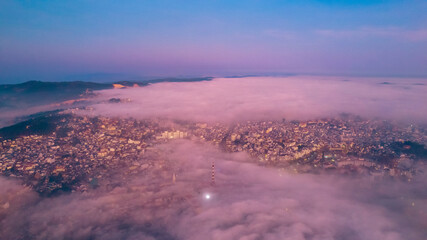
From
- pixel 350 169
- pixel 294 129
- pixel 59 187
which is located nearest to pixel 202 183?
pixel 59 187

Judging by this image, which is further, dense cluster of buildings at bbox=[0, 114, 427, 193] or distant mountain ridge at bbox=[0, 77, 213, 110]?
distant mountain ridge at bbox=[0, 77, 213, 110]

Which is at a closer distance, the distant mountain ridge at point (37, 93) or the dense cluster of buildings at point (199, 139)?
the dense cluster of buildings at point (199, 139)

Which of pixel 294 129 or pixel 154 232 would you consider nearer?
pixel 154 232

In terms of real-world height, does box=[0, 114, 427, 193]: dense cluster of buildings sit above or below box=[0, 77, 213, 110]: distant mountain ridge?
below

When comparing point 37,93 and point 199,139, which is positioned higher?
point 37,93

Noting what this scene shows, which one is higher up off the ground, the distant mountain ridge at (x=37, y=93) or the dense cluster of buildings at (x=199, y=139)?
the distant mountain ridge at (x=37, y=93)

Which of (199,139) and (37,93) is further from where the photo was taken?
(37,93)

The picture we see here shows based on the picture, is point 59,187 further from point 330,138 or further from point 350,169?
point 330,138

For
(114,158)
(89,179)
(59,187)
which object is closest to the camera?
(59,187)
